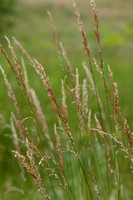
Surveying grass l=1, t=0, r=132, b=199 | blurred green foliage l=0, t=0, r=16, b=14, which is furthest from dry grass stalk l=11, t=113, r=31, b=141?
blurred green foliage l=0, t=0, r=16, b=14

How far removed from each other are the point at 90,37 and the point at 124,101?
1202cm

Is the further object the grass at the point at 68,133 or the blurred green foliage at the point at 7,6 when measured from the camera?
the blurred green foliage at the point at 7,6

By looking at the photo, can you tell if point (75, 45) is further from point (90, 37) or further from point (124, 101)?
point (124, 101)

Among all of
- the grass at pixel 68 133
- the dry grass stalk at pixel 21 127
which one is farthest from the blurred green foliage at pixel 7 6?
the dry grass stalk at pixel 21 127

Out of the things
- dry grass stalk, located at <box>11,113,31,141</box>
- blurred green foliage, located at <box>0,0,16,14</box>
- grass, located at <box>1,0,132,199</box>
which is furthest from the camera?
blurred green foliage, located at <box>0,0,16,14</box>

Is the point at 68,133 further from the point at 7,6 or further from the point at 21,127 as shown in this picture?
the point at 7,6

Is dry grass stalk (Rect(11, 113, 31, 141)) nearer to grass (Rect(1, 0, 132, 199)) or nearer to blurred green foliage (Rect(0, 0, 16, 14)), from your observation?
grass (Rect(1, 0, 132, 199))

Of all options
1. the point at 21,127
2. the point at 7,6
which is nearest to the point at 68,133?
the point at 21,127

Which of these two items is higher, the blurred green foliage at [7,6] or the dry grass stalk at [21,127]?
the blurred green foliage at [7,6]

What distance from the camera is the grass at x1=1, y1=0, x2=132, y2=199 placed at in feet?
4.23

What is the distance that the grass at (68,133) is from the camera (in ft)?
4.23

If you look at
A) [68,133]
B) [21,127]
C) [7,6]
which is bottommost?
[68,133]

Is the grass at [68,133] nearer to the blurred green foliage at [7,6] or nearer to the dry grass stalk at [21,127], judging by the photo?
the dry grass stalk at [21,127]

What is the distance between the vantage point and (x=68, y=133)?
116cm
